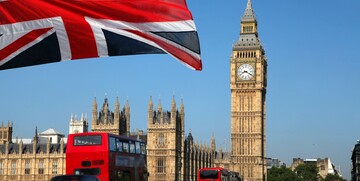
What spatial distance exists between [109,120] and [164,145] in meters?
9.26

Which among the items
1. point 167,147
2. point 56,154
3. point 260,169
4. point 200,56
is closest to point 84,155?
point 200,56

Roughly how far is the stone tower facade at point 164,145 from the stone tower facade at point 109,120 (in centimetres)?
443

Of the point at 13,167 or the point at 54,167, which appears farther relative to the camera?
the point at 13,167

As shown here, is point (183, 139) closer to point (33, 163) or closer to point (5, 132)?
point (33, 163)

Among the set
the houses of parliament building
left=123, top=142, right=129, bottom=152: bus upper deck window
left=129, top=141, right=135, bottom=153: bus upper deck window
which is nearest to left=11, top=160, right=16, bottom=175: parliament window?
the houses of parliament building

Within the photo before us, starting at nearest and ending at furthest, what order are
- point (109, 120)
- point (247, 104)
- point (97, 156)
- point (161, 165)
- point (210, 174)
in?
1. point (97, 156)
2. point (210, 174)
3. point (161, 165)
4. point (109, 120)
5. point (247, 104)

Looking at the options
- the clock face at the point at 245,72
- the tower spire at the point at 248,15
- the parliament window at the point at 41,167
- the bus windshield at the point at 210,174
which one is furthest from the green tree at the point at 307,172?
the bus windshield at the point at 210,174

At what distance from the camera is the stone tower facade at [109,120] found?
91438mm

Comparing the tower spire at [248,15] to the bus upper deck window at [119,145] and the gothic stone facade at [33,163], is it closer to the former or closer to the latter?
the gothic stone facade at [33,163]

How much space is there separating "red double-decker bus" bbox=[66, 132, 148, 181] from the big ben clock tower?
7788 cm

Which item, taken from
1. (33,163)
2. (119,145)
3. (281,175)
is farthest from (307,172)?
(119,145)

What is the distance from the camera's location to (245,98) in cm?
→ 10925

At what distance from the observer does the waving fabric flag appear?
7215 mm

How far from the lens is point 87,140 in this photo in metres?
28.3
